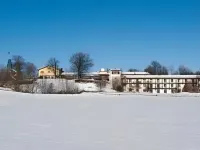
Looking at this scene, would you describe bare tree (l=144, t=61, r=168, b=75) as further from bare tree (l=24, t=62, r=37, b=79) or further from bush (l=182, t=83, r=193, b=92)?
bare tree (l=24, t=62, r=37, b=79)

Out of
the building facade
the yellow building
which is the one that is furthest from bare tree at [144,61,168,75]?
the yellow building

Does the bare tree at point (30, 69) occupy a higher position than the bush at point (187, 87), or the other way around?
the bare tree at point (30, 69)

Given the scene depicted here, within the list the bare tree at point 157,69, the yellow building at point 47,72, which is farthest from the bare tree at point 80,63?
the bare tree at point 157,69

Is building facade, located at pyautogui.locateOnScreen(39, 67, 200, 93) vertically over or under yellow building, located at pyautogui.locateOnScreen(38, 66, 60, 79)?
under

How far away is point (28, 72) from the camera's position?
97.2m

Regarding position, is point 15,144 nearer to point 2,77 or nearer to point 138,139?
point 138,139

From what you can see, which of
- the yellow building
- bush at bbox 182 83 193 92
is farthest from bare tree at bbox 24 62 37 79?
bush at bbox 182 83 193 92

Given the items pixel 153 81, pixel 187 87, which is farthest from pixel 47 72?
pixel 187 87

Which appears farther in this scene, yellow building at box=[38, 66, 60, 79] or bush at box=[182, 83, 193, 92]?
bush at box=[182, 83, 193, 92]

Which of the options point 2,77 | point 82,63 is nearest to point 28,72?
point 82,63

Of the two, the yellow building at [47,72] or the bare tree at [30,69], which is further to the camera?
the yellow building at [47,72]

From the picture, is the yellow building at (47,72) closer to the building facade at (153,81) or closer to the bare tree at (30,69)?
the bare tree at (30,69)

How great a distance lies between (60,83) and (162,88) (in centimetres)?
6447

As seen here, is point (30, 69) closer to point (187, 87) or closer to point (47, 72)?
point (47, 72)
